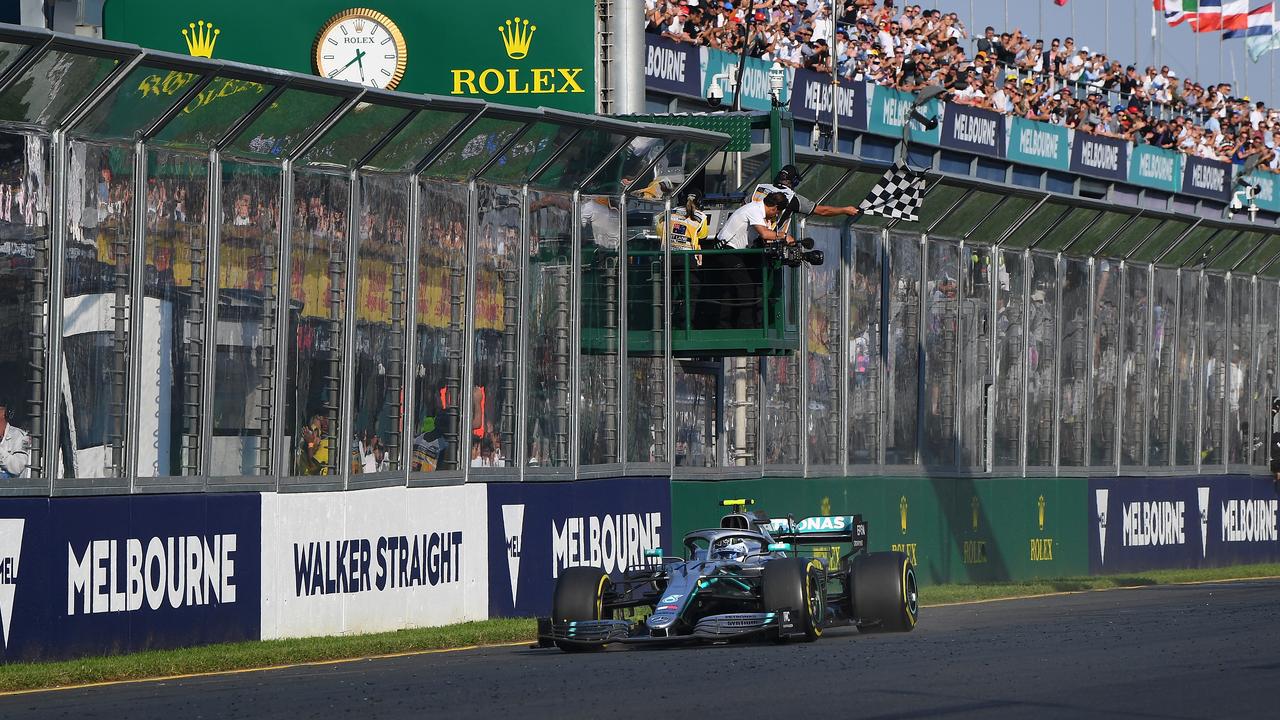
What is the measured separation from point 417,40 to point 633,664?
11395 mm

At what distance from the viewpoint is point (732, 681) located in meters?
11.7

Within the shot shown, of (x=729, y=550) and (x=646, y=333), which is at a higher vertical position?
(x=646, y=333)

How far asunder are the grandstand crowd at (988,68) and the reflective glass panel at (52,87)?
472 inches

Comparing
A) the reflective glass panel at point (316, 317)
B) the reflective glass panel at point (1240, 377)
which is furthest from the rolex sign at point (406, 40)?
the reflective glass panel at point (1240, 377)

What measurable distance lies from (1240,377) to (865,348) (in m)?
10.6

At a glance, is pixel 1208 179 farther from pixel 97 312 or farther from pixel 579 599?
pixel 97 312

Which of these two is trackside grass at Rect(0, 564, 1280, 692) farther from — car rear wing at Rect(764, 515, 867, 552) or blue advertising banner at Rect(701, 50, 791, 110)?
blue advertising banner at Rect(701, 50, 791, 110)

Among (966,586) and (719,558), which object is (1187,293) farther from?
(719,558)

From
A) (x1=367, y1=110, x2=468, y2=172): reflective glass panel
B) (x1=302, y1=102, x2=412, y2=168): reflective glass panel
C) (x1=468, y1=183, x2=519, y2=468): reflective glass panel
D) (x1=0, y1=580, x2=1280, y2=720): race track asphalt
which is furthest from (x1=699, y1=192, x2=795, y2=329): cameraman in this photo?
(x1=0, y1=580, x2=1280, y2=720): race track asphalt

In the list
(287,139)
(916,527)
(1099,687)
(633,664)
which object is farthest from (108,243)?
(916,527)

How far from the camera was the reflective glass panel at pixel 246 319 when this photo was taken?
15.6m

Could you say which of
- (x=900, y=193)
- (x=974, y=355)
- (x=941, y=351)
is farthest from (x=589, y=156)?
(x=974, y=355)

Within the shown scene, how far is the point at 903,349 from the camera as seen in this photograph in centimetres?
A: 2508

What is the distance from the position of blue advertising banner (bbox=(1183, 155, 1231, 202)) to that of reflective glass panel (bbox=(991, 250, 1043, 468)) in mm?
18427
